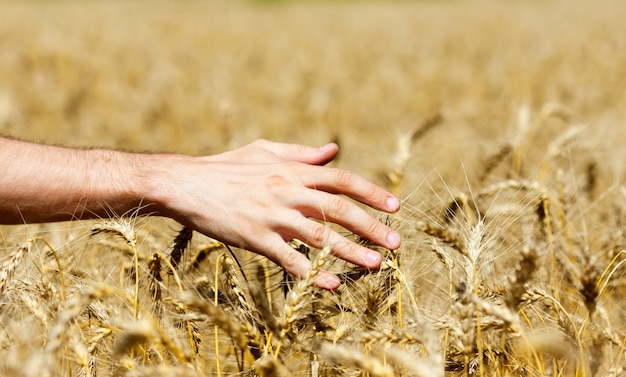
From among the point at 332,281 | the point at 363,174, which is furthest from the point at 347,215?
the point at 363,174

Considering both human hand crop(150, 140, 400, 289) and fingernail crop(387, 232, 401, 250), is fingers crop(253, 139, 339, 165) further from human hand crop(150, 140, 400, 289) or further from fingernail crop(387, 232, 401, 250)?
fingernail crop(387, 232, 401, 250)

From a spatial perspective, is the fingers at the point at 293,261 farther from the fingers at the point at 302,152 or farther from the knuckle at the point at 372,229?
the fingers at the point at 302,152

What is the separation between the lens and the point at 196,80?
575cm

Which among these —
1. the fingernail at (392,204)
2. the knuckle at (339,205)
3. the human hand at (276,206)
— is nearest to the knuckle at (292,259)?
the human hand at (276,206)

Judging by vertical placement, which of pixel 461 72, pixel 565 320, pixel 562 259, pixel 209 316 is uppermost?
pixel 461 72

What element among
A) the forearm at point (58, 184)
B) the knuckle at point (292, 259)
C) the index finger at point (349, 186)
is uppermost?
the index finger at point (349, 186)

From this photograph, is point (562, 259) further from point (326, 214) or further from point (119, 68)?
point (119, 68)

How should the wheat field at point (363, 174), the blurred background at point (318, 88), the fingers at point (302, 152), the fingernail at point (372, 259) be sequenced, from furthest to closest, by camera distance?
1. the blurred background at point (318, 88)
2. the fingers at point (302, 152)
3. the fingernail at point (372, 259)
4. the wheat field at point (363, 174)

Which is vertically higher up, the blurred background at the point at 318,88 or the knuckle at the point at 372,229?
the blurred background at the point at 318,88

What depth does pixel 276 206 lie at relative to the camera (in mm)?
1147

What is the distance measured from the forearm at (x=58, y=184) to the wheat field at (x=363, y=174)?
7cm

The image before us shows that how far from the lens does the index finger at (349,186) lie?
1.20 meters

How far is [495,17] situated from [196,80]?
19.3 ft

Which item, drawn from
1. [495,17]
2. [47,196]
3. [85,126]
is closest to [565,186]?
[47,196]
